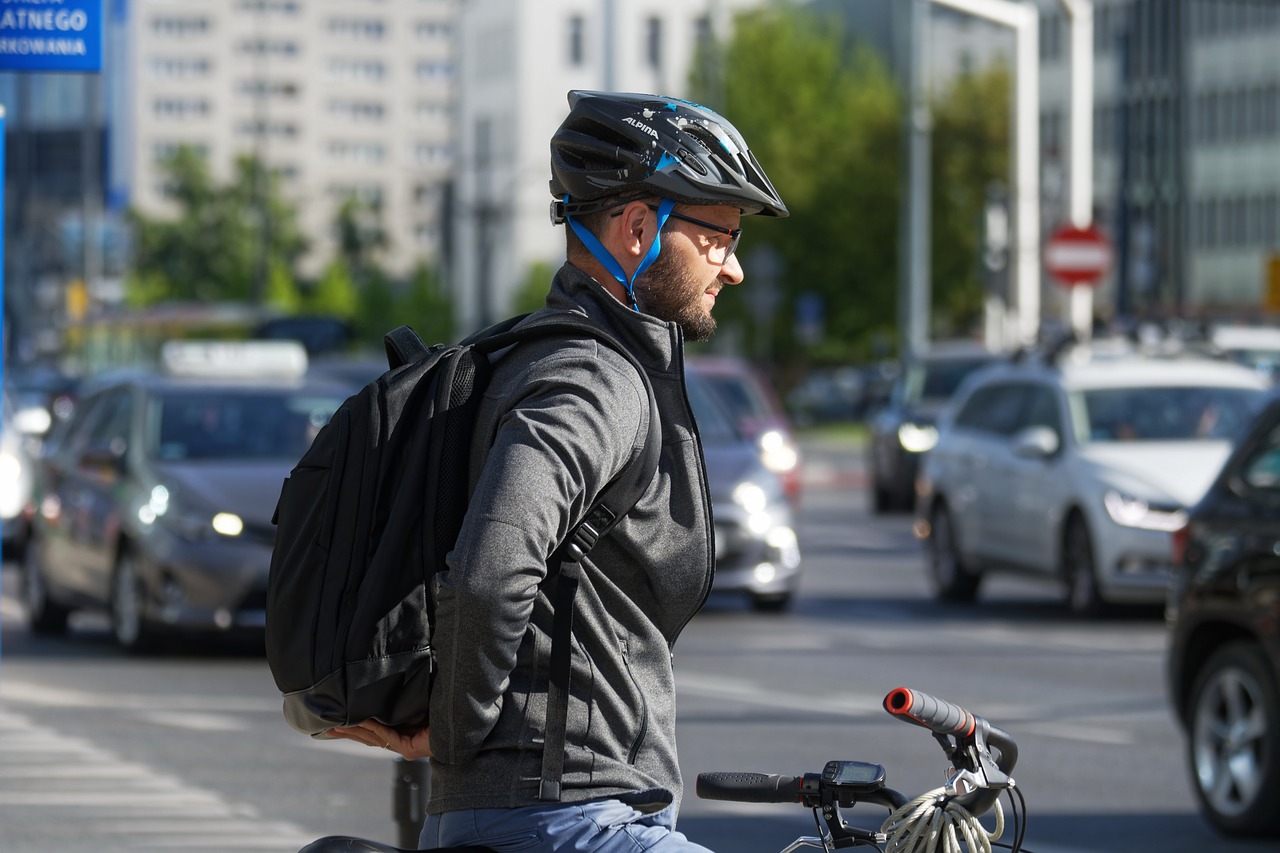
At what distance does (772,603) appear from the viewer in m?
17.4

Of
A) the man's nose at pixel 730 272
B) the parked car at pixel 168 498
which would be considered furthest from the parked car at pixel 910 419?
the man's nose at pixel 730 272

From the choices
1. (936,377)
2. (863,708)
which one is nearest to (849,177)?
(936,377)

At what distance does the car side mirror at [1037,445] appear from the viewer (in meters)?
17.0

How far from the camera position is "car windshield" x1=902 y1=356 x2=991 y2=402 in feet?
97.5

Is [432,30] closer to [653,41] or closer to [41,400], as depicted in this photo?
[653,41]

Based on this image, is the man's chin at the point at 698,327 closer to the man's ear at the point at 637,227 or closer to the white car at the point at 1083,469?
the man's ear at the point at 637,227

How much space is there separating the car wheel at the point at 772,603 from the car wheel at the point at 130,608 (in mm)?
4389

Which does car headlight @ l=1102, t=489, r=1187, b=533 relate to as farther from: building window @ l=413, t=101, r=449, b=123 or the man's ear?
building window @ l=413, t=101, r=449, b=123

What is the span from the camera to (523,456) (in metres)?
3.09

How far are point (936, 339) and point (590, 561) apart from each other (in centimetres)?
7517

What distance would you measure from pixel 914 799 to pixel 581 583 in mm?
542

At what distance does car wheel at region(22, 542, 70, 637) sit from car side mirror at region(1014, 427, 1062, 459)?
6.14 meters

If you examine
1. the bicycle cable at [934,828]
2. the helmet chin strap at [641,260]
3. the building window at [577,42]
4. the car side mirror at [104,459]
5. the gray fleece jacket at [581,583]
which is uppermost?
the building window at [577,42]

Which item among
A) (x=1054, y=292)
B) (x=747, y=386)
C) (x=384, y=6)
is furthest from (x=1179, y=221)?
(x=384, y=6)
